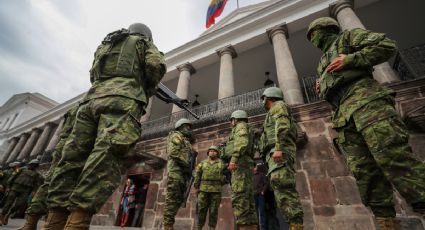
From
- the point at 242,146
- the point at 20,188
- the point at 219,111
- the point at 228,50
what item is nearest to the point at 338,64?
the point at 242,146

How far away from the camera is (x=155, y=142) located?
22.7ft

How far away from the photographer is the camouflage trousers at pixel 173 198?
11.4 ft

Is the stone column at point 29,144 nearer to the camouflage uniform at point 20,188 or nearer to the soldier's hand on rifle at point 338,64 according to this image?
the camouflage uniform at point 20,188

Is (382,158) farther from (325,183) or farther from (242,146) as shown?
(325,183)

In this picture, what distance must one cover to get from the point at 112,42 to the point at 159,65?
1.87 feet

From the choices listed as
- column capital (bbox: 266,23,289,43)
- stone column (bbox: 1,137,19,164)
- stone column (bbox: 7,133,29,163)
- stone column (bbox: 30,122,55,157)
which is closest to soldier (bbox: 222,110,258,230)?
column capital (bbox: 266,23,289,43)

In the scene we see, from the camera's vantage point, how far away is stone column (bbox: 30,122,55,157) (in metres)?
15.7

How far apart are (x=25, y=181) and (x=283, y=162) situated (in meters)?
→ 7.96

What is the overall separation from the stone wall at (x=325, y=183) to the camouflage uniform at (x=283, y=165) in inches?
74.5

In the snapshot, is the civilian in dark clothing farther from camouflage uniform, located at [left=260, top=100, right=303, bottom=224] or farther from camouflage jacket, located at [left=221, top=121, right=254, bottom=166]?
camouflage uniform, located at [left=260, top=100, right=303, bottom=224]

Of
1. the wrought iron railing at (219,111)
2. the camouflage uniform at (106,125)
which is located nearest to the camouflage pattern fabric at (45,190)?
the camouflage uniform at (106,125)

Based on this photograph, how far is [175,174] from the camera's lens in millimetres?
3752

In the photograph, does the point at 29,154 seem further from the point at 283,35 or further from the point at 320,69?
the point at 320,69

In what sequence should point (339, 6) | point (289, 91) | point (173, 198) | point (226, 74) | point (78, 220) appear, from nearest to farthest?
point (78, 220), point (173, 198), point (289, 91), point (339, 6), point (226, 74)
